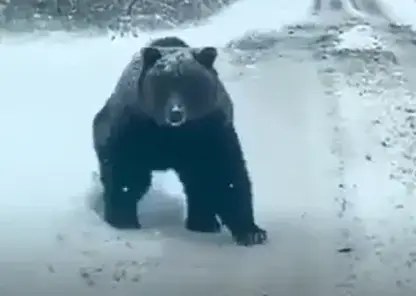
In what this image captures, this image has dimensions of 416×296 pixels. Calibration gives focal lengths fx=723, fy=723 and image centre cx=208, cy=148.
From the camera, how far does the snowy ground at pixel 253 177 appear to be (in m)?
0.96

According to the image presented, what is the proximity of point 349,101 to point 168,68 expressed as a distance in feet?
0.83

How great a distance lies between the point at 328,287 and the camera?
95cm

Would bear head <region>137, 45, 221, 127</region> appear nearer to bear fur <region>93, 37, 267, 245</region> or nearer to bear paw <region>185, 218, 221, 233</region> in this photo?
bear fur <region>93, 37, 267, 245</region>

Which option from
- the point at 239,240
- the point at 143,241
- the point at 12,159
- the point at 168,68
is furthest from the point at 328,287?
the point at 12,159

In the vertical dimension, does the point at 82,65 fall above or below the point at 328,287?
above

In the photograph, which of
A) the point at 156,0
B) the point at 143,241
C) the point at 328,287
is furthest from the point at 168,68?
the point at 328,287

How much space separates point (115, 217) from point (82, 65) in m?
0.22

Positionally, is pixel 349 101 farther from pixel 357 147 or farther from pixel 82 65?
pixel 82 65

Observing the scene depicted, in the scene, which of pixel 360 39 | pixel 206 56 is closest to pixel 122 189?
pixel 206 56

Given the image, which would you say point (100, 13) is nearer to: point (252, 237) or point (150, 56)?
point (150, 56)

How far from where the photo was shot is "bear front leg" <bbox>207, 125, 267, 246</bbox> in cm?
99

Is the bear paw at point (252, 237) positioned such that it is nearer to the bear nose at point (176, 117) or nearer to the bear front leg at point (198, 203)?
the bear front leg at point (198, 203)

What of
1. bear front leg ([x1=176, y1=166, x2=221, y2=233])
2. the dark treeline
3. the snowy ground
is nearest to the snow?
the snowy ground

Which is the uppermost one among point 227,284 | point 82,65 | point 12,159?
point 82,65
